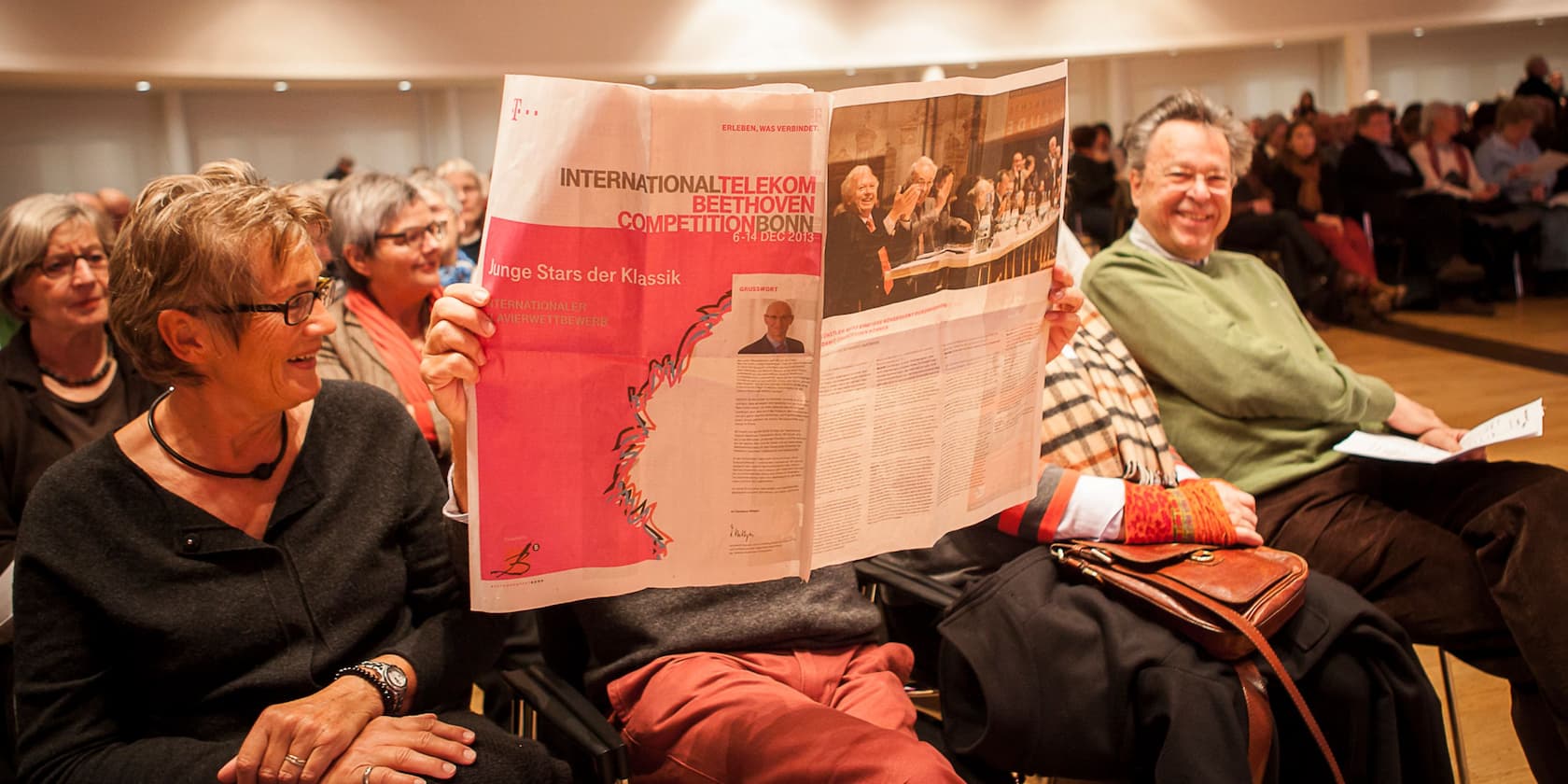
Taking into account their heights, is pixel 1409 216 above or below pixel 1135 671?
above

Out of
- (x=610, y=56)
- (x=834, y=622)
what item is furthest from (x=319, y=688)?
(x=610, y=56)

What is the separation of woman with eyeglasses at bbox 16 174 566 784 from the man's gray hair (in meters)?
1.78

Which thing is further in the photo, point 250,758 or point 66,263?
point 66,263

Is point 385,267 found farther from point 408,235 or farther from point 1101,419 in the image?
point 1101,419

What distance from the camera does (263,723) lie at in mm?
1438

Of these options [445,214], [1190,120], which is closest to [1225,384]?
[1190,120]

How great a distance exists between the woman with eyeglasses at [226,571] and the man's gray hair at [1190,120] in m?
1.78

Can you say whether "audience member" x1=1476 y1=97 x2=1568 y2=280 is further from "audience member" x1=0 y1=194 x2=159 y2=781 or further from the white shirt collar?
"audience member" x1=0 y1=194 x2=159 y2=781

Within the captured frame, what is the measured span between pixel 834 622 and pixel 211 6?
32.2ft

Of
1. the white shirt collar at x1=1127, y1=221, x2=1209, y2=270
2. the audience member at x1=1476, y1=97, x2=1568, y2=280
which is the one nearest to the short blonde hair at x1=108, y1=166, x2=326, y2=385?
the white shirt collar at x1=1127, y1=221, x2=1209, y2=270

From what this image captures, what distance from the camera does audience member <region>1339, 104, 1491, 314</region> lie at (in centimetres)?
851

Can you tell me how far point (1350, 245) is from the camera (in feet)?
27.4

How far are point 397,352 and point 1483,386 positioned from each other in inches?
197

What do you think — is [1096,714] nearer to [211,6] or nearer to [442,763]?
[442,763]
